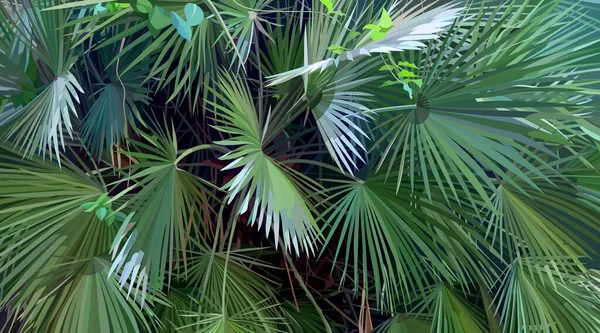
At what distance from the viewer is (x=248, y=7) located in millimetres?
1063

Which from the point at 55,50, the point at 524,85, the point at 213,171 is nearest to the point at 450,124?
the point at 524,85

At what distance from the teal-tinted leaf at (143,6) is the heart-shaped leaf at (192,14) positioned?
0.21 feet

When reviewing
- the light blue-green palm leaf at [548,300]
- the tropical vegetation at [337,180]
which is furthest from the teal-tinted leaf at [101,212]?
the light blue-green palm leaf at [548,300]

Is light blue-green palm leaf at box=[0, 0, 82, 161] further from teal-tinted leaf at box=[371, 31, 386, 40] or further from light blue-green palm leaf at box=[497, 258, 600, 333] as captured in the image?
light blue-green palm leaf at box=[497, 258, 600, 333]

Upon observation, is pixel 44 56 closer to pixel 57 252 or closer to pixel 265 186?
pixel 57 252

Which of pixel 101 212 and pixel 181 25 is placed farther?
pixel 101 212

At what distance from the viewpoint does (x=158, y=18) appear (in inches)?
35.0

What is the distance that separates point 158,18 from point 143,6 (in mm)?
32

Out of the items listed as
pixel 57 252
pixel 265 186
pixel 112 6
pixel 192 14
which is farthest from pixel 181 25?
pixel 57 252

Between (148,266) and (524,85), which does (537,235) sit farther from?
(148,266)

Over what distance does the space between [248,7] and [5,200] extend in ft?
2.02

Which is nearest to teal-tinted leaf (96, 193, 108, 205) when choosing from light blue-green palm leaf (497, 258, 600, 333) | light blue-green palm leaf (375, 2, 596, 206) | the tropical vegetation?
the tropical vegetation

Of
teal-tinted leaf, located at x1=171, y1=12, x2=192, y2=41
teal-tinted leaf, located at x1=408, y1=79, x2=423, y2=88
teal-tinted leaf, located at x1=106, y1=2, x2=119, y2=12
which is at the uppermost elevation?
teal-tinted leaf, located at x1=106, y1=2, x2=119, y2=12

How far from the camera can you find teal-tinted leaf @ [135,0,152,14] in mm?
883
